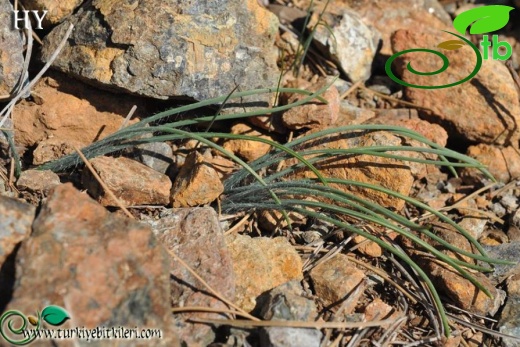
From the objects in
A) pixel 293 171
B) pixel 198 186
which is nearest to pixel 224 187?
pixel 198 186

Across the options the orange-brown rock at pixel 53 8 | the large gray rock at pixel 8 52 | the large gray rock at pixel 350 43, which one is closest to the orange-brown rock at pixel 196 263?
the large gray rock at pixel 8 52

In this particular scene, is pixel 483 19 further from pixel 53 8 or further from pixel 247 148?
pixel 53 8

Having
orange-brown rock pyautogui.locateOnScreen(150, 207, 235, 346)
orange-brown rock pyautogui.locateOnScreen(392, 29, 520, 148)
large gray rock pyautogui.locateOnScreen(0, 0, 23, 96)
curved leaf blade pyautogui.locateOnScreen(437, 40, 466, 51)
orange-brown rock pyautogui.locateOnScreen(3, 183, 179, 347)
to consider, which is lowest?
orange-brown rock pyautogui.locateOnScreen(150, 207, 235, 346)

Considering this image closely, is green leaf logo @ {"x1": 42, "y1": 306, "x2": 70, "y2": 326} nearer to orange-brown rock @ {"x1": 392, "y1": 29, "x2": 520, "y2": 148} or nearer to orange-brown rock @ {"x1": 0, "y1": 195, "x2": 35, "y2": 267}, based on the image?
orange-brown rock @ {"x1": 0, "y1": 195, "x2": 35, "y2": 267}

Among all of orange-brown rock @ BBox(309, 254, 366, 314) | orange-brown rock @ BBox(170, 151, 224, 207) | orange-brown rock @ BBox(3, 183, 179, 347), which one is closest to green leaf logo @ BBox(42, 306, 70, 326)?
orange-brown rock @ BBox(3, 183, 179, 347)

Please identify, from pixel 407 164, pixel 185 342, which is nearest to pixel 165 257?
pixel 185 342

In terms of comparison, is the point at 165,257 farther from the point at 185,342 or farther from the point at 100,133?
the point at 100,133
